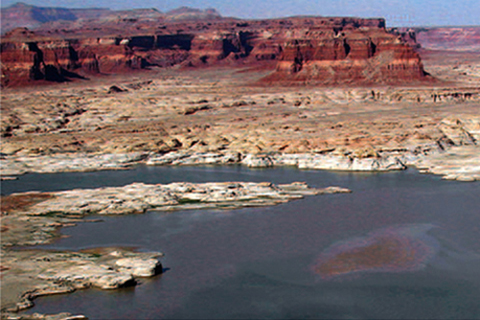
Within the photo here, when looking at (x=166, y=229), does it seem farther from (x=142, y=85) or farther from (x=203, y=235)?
(x=142, y=85)

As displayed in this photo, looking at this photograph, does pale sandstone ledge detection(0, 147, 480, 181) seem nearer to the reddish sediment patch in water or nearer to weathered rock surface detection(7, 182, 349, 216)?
weathered rock surface detection(7, 182, 349, 216)

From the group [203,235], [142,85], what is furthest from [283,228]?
[142,85]

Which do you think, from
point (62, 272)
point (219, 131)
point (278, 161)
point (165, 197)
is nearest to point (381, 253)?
point (62, 272)

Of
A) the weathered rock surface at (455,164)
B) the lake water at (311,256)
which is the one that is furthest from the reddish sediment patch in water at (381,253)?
the weathered rock surface at (455,164)

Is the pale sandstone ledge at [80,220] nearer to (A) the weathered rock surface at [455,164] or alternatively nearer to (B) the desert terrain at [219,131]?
(B) the desert terrain at [219,131]

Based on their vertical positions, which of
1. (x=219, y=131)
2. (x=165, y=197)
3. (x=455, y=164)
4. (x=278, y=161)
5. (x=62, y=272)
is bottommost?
(x=62, y=272)

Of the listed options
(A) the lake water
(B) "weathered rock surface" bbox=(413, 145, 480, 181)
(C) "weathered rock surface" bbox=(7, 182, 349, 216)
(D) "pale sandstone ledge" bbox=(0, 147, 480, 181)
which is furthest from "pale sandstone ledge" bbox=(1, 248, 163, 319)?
(B) "weathered rock surface" bbox=(413, 145, 480, 181)

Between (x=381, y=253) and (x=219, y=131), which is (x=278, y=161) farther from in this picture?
(x=381, y=253)
